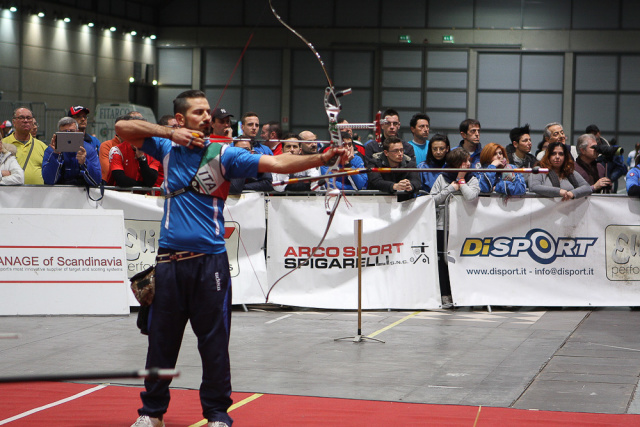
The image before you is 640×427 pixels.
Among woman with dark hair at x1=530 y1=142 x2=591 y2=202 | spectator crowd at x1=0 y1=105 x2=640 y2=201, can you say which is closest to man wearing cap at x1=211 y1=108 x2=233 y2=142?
spectator crowd at x1=0 y1=105 x2=640 y2=201

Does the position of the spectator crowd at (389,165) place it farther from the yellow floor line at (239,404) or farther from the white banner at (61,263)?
the yellow floor line at (239,404)

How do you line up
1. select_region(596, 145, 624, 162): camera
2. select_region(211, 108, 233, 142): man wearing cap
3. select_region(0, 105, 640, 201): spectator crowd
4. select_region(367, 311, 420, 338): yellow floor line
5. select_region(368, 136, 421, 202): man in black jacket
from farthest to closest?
select_region(596, 145, 624, 162): camera, select_region(0, 105, 640, 201): spectator crowd, select_region(368, 136, 421, 202): man in black jacket, select_region(367, 311, 420, 338): yellow floor line, select_region(211, 108, 233, 142): man wearing cap

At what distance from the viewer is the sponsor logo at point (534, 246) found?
33.7 ft

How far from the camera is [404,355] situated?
24.9 ft

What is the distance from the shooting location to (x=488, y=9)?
3014 cm

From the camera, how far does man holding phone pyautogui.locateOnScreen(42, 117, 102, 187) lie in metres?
9.77

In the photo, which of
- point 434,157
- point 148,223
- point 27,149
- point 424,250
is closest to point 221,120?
point 148,223

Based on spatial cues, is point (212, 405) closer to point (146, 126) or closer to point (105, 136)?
point (146, 126)

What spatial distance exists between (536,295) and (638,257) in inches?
53.5

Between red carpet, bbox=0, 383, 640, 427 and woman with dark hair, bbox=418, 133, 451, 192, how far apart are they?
5.11m

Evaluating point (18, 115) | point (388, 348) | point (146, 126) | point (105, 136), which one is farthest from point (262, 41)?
point (146, 126)

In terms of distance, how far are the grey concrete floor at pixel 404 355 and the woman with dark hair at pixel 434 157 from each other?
1.68 meters

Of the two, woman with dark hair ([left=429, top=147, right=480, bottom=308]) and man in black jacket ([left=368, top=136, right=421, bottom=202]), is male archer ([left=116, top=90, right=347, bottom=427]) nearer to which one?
man in black jacket ([left=368, top=136, right=421, bottom=202])

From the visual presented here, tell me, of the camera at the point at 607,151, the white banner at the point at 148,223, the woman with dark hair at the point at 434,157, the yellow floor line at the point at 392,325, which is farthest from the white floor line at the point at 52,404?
the camera at the point at 607,151
